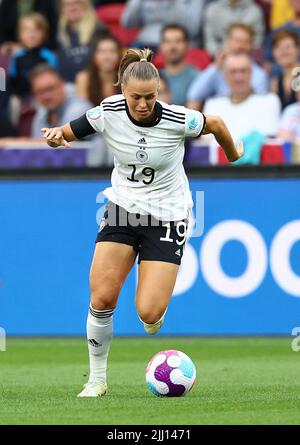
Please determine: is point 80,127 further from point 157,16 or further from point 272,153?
point 157,16

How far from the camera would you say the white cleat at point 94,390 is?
A: 26.9ft

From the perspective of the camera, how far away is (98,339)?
8312mm

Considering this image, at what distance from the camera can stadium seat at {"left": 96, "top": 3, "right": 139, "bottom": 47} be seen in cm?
1677

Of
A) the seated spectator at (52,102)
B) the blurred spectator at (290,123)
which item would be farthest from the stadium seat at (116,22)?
the blurred spectator at (290,123)

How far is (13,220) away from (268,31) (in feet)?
16.2

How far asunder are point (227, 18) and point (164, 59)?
1082 mm

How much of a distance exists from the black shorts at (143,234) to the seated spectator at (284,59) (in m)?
6.59

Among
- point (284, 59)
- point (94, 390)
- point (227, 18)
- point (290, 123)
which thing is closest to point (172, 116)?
point (94, 390)

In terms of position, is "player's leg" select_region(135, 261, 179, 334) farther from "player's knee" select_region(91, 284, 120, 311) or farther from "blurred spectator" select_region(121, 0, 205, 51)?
"blurred spectator" select_region(121, 0, 205, 51)

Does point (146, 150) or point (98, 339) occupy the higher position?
point (146, 150)

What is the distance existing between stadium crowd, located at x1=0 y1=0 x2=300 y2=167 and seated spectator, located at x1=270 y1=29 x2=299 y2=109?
1 cm

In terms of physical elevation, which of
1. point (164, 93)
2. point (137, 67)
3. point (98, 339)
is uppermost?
point (137, 67)

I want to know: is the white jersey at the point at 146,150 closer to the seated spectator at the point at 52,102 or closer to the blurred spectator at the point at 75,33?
the seated spectator at the point at 52,102
